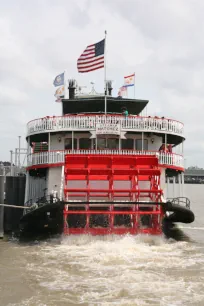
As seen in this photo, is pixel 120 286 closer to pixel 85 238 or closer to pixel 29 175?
pixel 85 238

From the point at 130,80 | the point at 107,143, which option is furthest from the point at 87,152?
the point at 130,80

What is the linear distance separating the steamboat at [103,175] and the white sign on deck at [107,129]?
0.03m

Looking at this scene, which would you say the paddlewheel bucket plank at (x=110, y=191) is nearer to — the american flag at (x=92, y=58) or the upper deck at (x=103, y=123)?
the upper deck at (x=103, y=123)

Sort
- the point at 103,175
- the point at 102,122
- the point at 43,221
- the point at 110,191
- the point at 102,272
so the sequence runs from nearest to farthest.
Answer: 1. the point at 102,272
2. the point at 110,191
3. the point at 43,221
4. the point at 103,175
5. the point at 102,122

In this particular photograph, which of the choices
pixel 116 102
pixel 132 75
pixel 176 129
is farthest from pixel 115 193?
pixel 132 75

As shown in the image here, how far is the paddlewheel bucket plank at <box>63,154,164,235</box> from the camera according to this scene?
12.9 metres

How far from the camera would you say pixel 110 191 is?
13.2 metres

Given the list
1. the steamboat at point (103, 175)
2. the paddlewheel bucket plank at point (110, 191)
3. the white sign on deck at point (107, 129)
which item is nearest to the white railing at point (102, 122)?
the steamboat at point (103, 175)

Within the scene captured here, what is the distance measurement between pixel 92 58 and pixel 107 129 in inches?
141

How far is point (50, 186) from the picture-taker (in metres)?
14.1

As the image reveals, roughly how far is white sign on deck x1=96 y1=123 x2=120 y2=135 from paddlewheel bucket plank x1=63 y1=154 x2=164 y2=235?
1157 mm

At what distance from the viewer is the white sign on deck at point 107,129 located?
14445mm

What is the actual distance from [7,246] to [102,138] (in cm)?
513

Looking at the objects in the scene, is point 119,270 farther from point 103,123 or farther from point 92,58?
point 92,58
